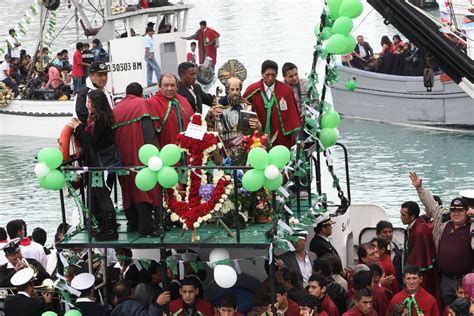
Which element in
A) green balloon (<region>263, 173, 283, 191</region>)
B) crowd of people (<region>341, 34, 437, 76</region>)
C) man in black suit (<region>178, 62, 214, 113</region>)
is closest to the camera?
green balloon (<region>263, 173, 283, 191</region>)

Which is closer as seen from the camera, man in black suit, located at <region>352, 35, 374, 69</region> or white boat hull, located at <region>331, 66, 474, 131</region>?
white boat hull, located at <region>331, 66, 474, 131</region>

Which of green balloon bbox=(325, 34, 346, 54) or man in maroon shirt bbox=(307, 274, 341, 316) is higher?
green balloon bbox=(325, 34, 346, 54)

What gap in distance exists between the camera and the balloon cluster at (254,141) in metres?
11.8

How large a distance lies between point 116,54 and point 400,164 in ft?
26.8

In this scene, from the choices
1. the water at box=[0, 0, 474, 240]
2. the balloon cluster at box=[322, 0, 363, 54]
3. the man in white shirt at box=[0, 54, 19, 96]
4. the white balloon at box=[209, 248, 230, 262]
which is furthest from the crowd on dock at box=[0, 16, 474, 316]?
the man in white shirt at box=[0, 54, 19, 96]

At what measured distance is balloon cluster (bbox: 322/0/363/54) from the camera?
12055 millimetres

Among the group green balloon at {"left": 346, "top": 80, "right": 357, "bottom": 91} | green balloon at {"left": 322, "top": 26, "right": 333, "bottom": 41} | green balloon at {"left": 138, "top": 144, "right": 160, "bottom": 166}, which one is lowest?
green balloon at {"left": 346, "top": 80, "right": 357, "bottom": 91}

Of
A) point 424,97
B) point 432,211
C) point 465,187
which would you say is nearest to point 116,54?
point 424,97

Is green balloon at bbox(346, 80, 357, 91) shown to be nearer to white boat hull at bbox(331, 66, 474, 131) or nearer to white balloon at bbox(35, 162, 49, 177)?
white boat hull at bbox(331, 66, 474, 131)

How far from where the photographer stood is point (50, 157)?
1137 cm

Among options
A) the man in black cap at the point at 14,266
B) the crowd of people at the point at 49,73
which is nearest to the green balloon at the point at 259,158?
the man in black cap at the point at 14,266

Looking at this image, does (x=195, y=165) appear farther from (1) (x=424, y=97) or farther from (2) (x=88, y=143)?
(1) (x=424, y=97)

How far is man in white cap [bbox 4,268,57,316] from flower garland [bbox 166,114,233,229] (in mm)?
1759

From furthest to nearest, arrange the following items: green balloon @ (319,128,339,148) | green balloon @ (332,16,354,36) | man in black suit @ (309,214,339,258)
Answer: man in black suit @ (309,214,339,258) < green balloon @ (319,128,339,148) < green balloon @ (332,16,354,36)
